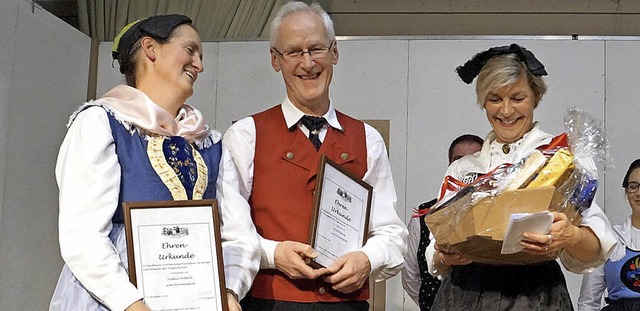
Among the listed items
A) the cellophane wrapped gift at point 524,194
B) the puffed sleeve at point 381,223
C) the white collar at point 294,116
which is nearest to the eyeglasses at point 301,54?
the white collar at point 294,116

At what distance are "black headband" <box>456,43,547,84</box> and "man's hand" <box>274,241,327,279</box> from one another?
0.63m

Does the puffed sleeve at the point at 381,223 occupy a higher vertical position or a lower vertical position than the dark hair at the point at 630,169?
lower

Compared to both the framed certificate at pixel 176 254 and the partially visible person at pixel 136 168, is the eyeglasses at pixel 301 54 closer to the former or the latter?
the partially visible person at pixel 136 168

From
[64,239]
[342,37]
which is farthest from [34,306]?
[64,239]

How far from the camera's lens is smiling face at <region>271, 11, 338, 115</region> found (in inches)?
96.6

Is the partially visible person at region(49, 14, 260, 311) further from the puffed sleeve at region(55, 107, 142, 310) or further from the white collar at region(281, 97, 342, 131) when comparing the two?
the white collar at region(281, 97, 342, 131)

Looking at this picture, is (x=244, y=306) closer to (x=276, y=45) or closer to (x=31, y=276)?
(x=276, y=45)

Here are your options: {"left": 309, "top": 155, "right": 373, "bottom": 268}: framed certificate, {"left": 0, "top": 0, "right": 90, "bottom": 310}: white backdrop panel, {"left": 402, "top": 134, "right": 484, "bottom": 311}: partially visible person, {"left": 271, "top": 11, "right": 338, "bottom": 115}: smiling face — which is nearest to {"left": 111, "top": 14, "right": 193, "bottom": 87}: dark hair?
{"left": 271, "top": 11, "right": 338, "bottom": 115}: smiling face

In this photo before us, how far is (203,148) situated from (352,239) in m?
0.49

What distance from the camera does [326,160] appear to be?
2312 mm

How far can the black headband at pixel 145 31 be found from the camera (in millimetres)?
2131

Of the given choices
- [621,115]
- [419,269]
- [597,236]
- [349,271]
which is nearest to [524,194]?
[597,236]

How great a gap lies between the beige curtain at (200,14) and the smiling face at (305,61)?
7.47 feet

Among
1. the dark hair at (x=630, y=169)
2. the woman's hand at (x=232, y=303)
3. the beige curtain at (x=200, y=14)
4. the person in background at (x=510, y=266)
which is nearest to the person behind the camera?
the woman's hand at (x=232, y=303)
